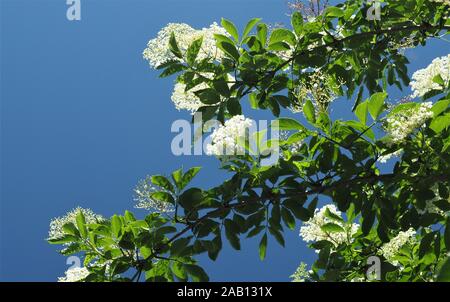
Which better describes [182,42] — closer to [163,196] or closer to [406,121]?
[163,196]

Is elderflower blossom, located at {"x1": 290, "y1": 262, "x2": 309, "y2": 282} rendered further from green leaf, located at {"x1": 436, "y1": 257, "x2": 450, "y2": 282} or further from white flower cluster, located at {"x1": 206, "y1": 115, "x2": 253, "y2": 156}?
green leaf, located at {"x1": 436, "y1": 257, "x2": 450, "y2": 282}

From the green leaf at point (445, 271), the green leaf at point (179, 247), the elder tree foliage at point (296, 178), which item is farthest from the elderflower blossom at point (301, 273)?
the green leaf at point (445, 271)

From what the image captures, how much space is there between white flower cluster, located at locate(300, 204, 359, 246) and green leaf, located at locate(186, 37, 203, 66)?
1.06 metres

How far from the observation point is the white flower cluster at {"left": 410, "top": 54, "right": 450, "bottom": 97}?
3.05 m

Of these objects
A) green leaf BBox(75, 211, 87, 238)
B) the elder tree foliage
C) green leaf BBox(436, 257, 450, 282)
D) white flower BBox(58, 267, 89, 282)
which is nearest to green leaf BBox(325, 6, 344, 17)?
the elder tree foliage

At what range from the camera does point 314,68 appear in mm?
3020

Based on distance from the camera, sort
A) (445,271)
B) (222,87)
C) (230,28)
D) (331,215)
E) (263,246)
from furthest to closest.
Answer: (331,215)
(230,28)
(222,87)
(263,246)
(445,271)

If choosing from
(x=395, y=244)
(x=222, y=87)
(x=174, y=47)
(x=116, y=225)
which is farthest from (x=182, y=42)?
(x=395, y=244)

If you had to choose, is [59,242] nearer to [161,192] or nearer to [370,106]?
[161,192]

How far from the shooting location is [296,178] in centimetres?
261

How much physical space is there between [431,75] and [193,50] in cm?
124

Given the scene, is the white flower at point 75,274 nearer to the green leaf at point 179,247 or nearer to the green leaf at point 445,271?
the green leaf at point 179,247

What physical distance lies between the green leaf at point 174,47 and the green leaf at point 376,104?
93 centimetres

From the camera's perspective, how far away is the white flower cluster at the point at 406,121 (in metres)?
2.40
